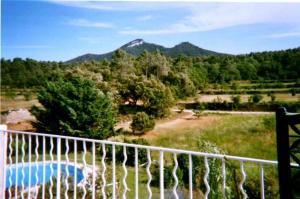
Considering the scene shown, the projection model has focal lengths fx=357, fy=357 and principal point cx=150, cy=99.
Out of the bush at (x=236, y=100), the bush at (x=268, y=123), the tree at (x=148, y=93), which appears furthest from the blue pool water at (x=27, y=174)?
the bush at (x=268, y=123)

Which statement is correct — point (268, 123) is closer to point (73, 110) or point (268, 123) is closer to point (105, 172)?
point (73, 110)

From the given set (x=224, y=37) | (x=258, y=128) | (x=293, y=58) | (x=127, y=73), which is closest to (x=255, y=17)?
(x=224, y=37)

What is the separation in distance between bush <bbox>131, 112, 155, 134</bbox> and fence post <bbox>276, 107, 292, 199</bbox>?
39.2 ft

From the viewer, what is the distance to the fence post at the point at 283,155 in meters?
1.50

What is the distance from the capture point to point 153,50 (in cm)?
1529

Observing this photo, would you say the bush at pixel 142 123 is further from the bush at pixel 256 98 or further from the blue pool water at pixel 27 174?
the blue pool water at pixel 27 174

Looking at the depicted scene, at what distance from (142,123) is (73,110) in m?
3.21

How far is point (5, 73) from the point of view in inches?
502

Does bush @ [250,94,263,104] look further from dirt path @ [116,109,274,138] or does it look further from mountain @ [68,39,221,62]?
mountain @ [68,39,221,62]

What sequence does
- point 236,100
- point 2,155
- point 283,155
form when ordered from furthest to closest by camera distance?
point 236,100
point 2,155
point 283,155

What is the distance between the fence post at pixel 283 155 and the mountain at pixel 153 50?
12.9m

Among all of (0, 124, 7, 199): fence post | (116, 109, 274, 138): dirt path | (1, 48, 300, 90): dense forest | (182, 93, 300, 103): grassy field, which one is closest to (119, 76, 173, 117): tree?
(1, 48, 300, 90): dense forest

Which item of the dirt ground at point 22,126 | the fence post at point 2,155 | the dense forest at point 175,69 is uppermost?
the dense forest at point 175,69

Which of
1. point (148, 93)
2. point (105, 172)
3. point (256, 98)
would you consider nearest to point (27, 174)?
Answer: point (105, 172)
